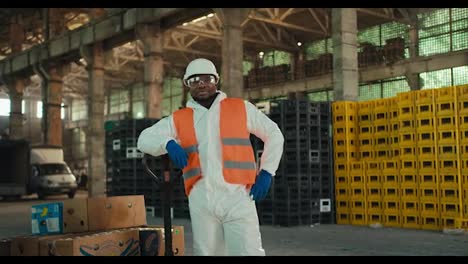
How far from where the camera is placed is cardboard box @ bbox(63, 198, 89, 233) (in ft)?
17.6

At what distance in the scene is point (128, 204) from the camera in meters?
5.57

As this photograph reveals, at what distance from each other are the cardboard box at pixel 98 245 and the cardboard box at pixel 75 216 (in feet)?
1.35

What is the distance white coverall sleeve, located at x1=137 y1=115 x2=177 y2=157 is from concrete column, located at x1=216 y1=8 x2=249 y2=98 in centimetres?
1238

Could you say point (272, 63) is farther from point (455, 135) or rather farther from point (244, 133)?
point (244, 133)

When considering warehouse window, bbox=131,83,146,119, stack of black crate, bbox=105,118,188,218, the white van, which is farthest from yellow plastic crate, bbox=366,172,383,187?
warehouse window, bbox=131,83,146,119

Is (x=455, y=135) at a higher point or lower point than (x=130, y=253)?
higher

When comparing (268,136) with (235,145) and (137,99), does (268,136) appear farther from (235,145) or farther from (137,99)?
(137,99)

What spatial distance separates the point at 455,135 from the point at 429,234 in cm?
197

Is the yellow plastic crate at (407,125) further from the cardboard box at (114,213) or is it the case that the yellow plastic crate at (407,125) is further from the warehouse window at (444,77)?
the warehouse window at (444,77)

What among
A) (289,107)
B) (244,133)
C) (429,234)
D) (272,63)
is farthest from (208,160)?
(272,63)

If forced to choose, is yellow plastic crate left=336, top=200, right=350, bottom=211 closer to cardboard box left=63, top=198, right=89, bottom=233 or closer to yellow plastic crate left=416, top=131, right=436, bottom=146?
yellow plastic crate left=416, top=131, right=436, bottom=146

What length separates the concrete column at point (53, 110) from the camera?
2725cm

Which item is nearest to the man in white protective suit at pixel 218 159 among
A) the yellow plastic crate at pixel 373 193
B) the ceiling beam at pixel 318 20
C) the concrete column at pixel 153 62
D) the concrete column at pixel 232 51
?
the yellow plastic crate at pixel 373 193

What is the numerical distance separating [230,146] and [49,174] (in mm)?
22479
